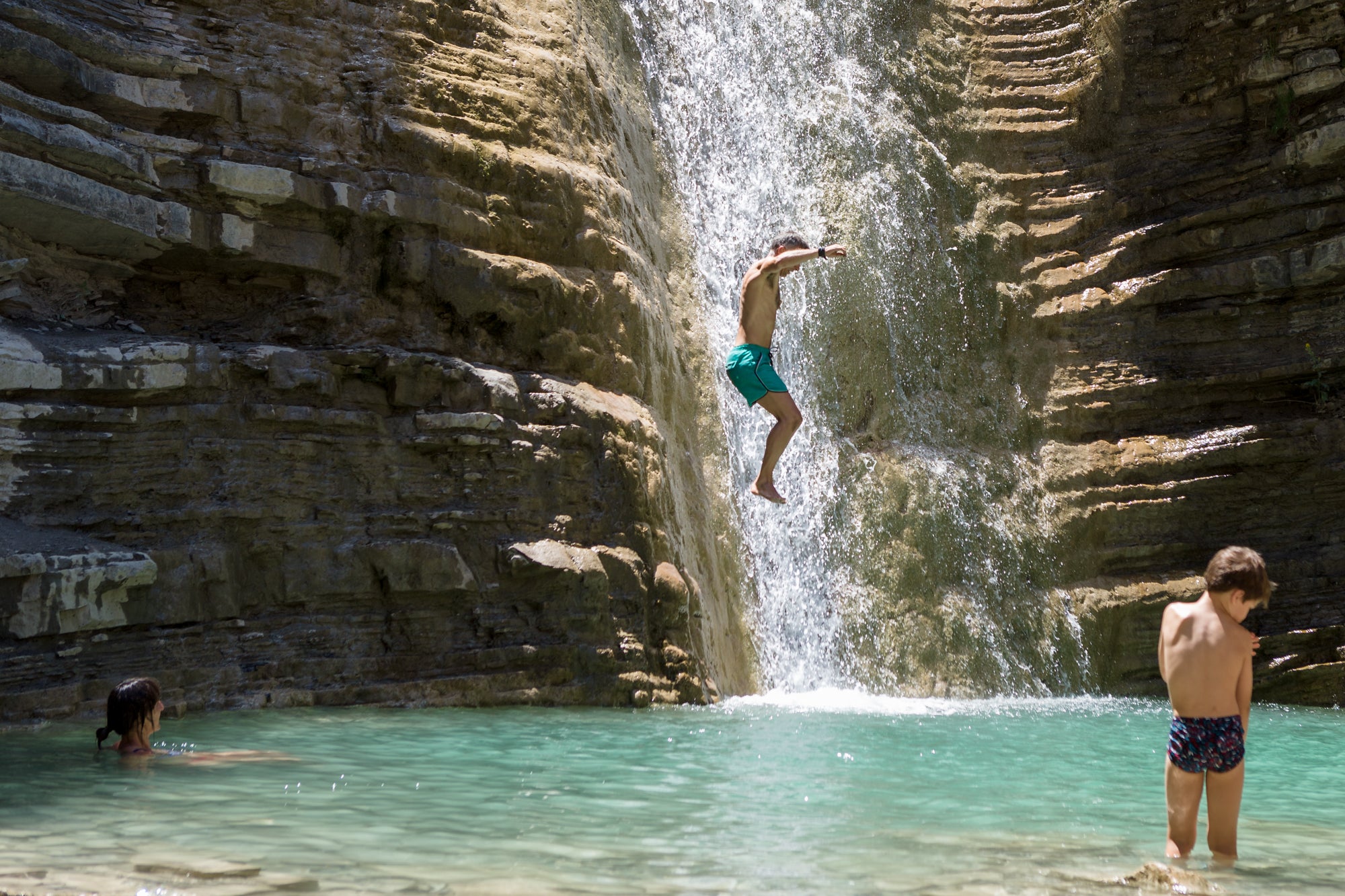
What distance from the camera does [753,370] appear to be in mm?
9164

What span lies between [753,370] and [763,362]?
0.12 m

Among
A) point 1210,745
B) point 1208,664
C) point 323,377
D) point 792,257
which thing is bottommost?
point 1210,745

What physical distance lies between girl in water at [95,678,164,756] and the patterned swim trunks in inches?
205

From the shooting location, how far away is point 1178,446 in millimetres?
14211

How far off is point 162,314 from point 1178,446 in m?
11.0

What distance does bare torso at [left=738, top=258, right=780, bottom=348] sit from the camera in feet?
29.9

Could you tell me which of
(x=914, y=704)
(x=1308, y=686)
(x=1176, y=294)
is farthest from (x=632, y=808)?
(x=1176, y=294)

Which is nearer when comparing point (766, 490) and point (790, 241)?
point (790, 241)

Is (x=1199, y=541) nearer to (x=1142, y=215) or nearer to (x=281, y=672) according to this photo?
(x=1142, y=215)

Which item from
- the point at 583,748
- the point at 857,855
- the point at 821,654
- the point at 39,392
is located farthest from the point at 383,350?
the point at 857,855

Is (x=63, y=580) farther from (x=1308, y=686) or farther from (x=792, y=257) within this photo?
(x=1308, y=686)

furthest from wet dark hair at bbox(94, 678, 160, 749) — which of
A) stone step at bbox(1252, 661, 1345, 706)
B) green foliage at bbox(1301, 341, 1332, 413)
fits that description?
green foliage at bbox(1301, 341, 1332, 413)

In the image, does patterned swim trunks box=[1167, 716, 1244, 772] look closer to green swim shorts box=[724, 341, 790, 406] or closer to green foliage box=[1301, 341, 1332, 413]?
green swim shorts box=[724, 341, 790, 406]

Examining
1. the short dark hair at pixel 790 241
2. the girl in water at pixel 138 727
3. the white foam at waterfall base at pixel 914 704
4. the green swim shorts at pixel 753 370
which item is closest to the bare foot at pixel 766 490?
the green swim shorts at pixel 753 370
